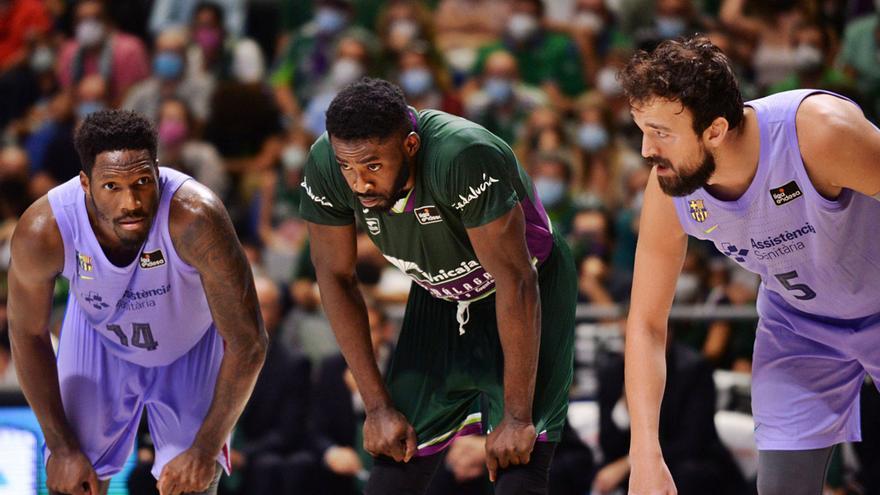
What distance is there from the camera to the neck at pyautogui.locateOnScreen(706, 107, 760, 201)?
145 inches

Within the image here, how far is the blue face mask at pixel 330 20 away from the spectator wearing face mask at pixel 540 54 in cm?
119

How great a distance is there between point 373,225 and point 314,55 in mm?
6313

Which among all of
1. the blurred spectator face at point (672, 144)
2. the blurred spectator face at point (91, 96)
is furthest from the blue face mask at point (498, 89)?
the blurred spectator face at point (672, 144)

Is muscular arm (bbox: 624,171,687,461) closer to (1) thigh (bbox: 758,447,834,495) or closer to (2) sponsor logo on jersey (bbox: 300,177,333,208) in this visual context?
(1) thigh (bbox: 758,447,834,495)

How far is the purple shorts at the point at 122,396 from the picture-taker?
4344 mm

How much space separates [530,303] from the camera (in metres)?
3.85

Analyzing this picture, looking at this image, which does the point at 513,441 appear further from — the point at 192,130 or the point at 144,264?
the point at 192,130

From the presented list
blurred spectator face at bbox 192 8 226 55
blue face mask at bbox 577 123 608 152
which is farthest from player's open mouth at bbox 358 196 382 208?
blurred spectator face at bbox 192 8 226 55

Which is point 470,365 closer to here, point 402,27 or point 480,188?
point 480,188

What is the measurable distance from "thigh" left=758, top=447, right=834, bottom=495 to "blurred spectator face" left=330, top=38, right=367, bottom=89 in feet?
19.8

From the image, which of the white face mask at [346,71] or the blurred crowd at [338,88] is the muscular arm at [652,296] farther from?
the white face mask at [346,71]

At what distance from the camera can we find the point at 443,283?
13.5 feet

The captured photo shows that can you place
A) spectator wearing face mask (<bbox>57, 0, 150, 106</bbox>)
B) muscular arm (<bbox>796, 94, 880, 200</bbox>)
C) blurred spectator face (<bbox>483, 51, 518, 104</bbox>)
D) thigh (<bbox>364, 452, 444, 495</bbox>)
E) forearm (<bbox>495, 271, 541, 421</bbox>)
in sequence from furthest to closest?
spectator wearing face mask (<bbox>57, 0, 150, 106</bbox>)
blurred spectator face (<bbox>483, 51, 518, 104</bbox>)
thigh (<bbox>364, 452, 444, 495</bbox>)
forearm (<bbox>495, 271, 541, 421</bbox>)
muscular arm (<bbox>796, 94, 880, 200</bbox>)

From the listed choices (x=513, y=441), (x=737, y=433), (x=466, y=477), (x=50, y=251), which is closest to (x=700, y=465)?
(x=737, y=433)
